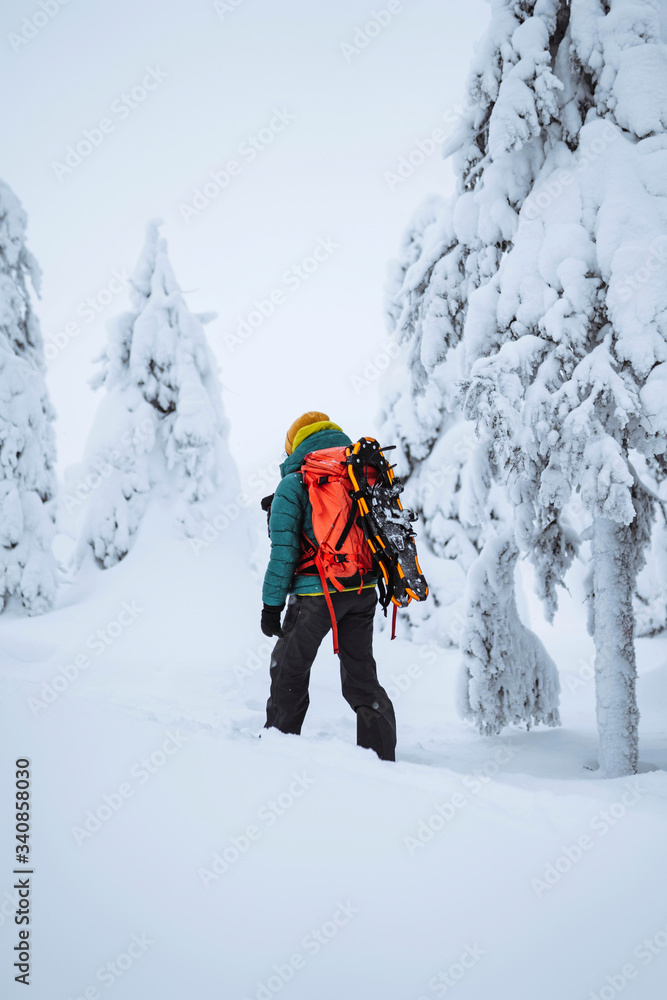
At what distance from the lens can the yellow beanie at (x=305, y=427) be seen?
414 centimetres

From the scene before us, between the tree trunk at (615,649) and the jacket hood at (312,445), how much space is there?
2.27m

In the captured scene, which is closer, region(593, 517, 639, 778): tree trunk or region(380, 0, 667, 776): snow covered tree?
region(380, 0, 667, 776): snow covered tree

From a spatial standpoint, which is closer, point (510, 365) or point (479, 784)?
point (479, 784)

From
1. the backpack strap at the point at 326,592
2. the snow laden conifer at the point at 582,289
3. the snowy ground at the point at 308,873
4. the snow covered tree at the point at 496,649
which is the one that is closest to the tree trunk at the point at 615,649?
the snow laden conifer at the point at 582,289

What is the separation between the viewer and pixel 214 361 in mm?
15000

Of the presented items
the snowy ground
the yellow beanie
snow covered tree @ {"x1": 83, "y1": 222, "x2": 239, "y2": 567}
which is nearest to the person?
the yellow beanie

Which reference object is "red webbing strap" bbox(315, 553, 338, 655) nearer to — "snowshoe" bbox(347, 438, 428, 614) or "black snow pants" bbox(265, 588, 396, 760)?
"black snow pants" bbox(265, 588, 396, 760)

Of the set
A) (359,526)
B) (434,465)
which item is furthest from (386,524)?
(434,465)

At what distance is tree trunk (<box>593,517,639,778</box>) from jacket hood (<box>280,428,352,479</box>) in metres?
2.27

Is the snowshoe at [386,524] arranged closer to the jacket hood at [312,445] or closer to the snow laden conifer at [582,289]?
the jacket hood at [312,445]

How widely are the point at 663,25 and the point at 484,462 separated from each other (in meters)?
3.59

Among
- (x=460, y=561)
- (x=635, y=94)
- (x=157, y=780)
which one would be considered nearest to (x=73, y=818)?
(x=157, y=780)

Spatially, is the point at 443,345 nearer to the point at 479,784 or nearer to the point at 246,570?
the point at 479,784

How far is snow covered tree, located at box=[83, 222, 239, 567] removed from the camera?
13367mm
